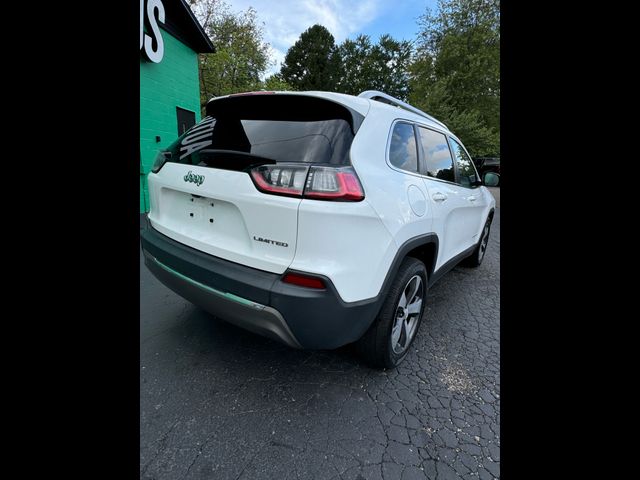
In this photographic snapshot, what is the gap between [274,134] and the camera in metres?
1.75

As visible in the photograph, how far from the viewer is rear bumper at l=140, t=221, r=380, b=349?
4.95ft

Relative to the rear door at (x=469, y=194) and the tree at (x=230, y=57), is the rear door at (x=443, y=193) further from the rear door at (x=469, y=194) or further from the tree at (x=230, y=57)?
the tree at (x=230, y=57)

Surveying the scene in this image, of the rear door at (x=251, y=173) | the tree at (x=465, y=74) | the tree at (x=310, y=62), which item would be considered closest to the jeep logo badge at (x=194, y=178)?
the rear door at (x=251, y=173)

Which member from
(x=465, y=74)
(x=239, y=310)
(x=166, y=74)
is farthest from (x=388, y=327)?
(x=465, y=74)

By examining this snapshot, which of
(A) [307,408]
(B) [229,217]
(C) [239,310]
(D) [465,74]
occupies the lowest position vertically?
(A) [307,408]

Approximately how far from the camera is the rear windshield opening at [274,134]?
1.62 m

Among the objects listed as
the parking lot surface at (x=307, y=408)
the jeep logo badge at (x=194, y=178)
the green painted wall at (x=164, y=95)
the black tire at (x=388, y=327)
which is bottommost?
the parking lot surface at (x=307, y=408)

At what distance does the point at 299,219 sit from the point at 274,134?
0.60 metres

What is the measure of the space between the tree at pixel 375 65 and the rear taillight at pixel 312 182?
4147 centimetres

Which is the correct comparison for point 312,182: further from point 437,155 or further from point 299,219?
point 437,155

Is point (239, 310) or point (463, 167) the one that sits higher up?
point (463, 167)

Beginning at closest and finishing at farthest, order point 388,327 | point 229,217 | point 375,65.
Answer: point 229,217 → point 388,327 → point 375,65
